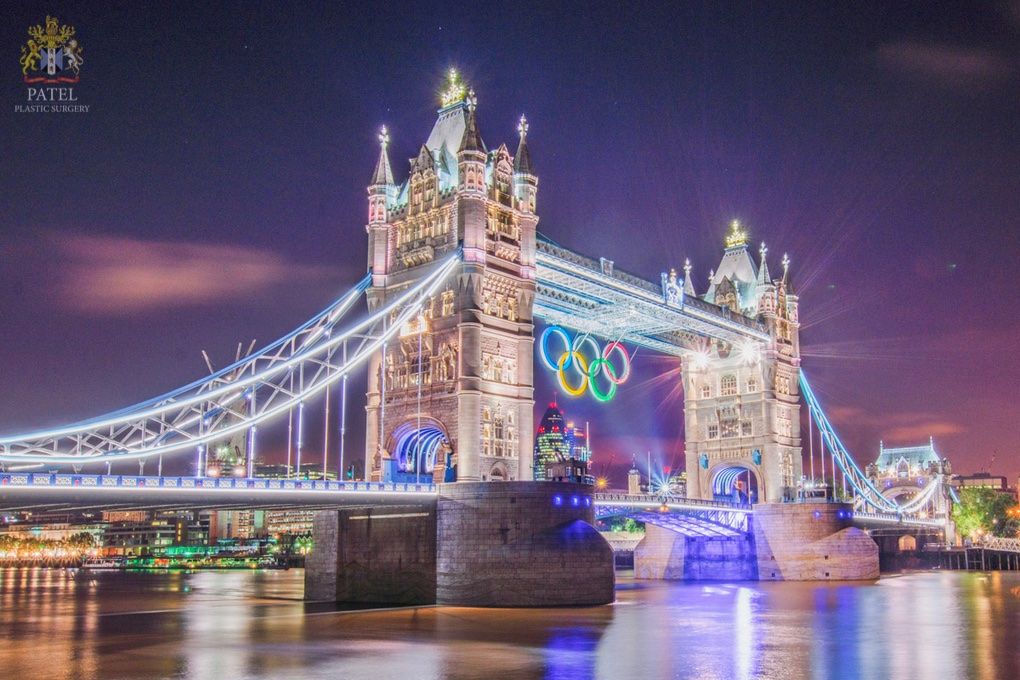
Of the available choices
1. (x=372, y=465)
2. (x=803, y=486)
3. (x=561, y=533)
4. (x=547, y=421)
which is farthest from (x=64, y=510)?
(x=547, y=421)

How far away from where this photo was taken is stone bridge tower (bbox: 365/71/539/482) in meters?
49.7

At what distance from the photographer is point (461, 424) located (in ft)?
159

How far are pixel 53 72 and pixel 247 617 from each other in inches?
900

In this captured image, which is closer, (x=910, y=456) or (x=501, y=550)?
(x=501, y=550)

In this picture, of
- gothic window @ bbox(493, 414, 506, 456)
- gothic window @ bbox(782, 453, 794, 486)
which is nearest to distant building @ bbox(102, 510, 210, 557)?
gothic window @ bbox(782, 453, 794, 486)

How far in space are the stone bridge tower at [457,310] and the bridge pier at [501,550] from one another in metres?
3.69

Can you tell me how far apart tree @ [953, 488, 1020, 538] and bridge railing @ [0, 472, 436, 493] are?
3879 inches

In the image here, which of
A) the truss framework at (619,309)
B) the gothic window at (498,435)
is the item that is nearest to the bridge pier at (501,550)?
the gothic window at (498,435)

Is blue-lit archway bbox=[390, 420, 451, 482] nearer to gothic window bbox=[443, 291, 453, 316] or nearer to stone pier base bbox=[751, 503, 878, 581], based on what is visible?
gothic window bbox=[443, 291, 453, 316]

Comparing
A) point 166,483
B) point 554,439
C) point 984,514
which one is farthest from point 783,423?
point 554,439

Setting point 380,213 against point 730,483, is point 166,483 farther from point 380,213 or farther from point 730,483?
point 730,483

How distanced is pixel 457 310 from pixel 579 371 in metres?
14.7

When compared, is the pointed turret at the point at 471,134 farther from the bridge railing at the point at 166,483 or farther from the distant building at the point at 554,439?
the distant building at the point at 554,439

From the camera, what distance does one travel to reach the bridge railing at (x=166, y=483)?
110ft
